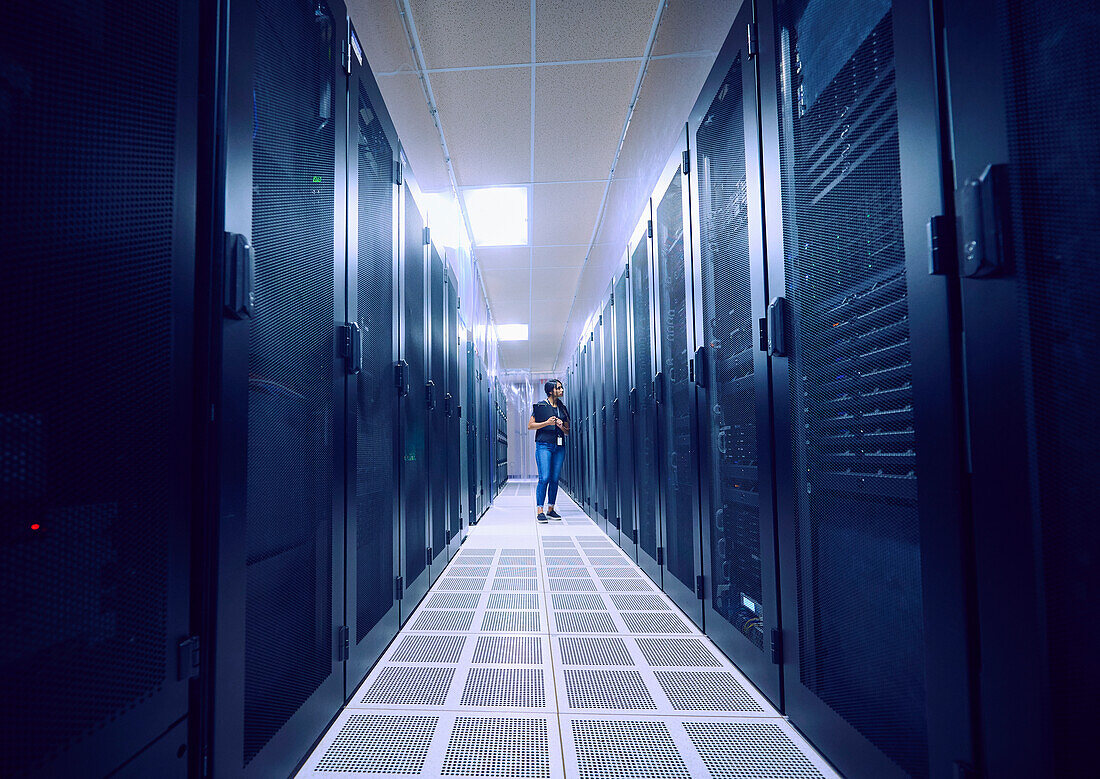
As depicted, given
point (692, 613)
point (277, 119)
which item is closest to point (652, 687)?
point (692, 613)

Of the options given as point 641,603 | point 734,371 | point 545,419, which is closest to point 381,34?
point 734,371

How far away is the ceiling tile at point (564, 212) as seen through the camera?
14.9 ft

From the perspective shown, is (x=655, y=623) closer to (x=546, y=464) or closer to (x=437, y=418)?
(x=437, y=418)

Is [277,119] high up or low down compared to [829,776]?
up

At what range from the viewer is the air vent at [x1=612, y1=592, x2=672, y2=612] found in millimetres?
2352

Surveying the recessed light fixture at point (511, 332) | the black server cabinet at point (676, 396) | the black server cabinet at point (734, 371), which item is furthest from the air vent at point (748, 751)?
the recessed light fixture at point (511, 332)

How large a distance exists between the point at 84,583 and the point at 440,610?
1827mm

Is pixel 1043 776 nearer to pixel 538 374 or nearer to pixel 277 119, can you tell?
pixel 277 119

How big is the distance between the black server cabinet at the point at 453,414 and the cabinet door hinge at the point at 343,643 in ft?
5.82

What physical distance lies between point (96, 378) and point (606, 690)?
139 centimetres

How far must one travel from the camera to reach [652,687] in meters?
1.56

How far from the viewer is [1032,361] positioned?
70 cm

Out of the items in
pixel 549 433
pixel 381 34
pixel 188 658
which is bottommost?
pixel 188 658

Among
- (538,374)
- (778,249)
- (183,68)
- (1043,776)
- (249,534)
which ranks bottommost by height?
(1043,776)
